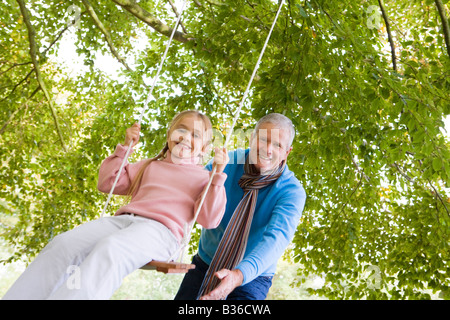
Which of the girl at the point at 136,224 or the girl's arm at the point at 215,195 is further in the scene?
the girl's arm at the point at 215,195

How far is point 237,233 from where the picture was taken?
1.93 metres

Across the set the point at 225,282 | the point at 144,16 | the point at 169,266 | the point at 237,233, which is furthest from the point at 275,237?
the point at 144,16

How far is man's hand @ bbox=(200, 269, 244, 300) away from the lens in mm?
1474

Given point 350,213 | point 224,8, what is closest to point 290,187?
point 224,8

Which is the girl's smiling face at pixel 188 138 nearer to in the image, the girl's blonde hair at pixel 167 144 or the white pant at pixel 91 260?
the girl's blonde hair at pixel 167 144

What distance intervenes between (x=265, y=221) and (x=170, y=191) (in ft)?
1.36

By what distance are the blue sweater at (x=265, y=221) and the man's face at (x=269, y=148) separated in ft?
0.22

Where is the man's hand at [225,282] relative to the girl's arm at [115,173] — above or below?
below

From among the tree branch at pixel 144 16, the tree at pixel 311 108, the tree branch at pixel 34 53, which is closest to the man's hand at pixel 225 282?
the tree at pixel 311 108

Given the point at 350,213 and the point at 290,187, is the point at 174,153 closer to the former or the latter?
the point at 290,187

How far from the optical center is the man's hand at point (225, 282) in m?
1.47

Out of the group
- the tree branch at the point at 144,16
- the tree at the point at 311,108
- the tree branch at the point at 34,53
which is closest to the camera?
the tree at the point at 311,108
